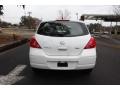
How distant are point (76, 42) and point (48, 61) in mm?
832

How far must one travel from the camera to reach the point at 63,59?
698cm

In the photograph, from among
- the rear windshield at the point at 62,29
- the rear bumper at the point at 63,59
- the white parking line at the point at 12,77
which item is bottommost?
the white parking line at the point at 12,77

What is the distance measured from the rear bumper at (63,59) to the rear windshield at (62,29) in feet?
1.70

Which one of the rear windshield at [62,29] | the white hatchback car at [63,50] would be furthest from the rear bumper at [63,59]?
the rear windshield at [62,29]

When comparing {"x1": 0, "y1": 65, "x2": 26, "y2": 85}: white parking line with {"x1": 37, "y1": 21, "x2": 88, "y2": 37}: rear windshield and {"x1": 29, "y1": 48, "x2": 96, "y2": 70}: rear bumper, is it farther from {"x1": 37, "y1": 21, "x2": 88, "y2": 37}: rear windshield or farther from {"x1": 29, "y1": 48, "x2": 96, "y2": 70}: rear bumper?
{"x1": 37, "y1": 21, "x2": 88, "y2": 37}: rear windshield

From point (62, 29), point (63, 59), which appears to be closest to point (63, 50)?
point (63, 59)

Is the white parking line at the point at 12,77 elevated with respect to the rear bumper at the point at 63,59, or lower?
lower

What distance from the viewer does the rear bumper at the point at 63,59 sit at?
700cm

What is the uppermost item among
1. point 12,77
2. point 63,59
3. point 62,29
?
point 62,29

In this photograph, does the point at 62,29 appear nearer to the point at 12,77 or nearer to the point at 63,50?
the point at 63,50

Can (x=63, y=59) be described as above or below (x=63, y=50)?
below

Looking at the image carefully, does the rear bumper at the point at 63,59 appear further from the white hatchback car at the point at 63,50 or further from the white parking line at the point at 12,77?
the white parking line at the point at 12,77

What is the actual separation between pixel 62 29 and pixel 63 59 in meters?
0.86

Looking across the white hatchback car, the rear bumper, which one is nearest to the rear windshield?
the white hatchback car
